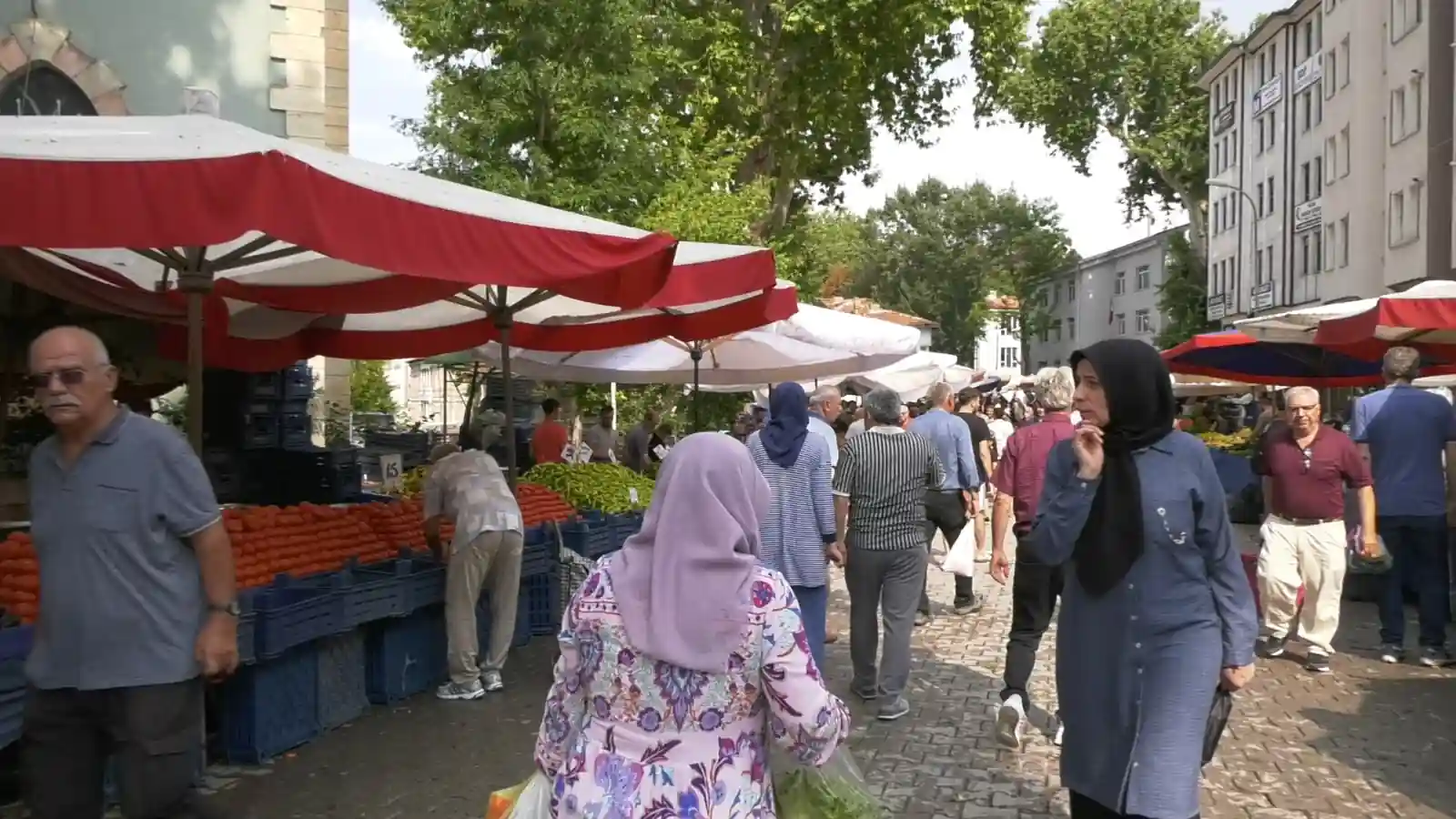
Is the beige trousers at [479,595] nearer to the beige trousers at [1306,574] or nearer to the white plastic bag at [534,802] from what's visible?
the white plastic bag at [534,802]

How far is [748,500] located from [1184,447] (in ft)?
5.16

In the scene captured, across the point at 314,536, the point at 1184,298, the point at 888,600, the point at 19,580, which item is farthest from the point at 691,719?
the point at 1184,298

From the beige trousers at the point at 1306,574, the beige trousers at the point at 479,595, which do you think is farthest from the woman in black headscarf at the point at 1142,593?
the beige trousers at the point at 1306,574

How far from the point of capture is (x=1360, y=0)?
39.6m

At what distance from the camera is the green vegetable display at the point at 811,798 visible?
3.17 metres

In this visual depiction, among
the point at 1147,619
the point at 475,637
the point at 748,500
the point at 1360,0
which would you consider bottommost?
the point at 475,637

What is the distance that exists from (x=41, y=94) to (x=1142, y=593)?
12369 millimetres

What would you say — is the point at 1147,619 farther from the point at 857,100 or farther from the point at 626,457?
the point at 857,100

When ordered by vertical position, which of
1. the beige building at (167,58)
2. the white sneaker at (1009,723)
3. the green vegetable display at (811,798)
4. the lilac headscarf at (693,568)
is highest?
the beige building at (167,58)

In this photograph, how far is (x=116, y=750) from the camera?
3885 mm

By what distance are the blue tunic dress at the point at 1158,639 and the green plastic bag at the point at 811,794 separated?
968 mm

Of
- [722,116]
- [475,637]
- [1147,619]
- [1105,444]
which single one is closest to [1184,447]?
[1105,444]

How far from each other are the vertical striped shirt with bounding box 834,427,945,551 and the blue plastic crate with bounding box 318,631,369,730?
2.87 meters

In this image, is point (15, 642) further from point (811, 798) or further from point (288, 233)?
point (811, 798)
